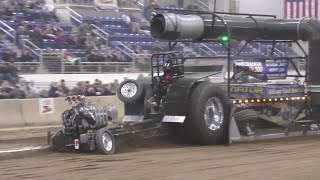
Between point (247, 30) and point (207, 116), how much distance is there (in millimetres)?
2313

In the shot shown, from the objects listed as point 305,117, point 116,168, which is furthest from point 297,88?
point 116,168

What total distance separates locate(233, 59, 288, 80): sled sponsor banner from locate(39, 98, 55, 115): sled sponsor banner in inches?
280

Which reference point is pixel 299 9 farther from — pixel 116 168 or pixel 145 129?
pixel 116 168

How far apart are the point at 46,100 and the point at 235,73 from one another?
284 inches

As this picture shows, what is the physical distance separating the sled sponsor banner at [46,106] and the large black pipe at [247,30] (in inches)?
293

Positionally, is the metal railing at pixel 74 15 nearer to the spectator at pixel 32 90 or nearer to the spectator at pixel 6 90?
the spectator at pixel 32 90

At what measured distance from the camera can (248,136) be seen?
39.5 ft

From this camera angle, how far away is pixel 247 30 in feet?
40.8

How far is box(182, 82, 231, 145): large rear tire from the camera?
Answer: 11125mm

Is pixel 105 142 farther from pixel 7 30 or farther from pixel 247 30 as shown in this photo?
pixel 7 30

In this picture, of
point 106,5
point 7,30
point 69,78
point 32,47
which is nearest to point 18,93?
point 69,78

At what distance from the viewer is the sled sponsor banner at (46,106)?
57.7ft

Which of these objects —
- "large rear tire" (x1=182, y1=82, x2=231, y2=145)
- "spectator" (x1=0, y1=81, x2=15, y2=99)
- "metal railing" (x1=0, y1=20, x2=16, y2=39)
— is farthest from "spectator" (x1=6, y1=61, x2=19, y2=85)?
"large rear tire" (x1=182, y1=82, x2=231, y2=145)

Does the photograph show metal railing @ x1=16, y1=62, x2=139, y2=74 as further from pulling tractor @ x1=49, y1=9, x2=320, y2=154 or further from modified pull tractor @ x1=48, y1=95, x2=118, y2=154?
modified pull tractor @ x1=48, y1=95, x2=118, y2=154
